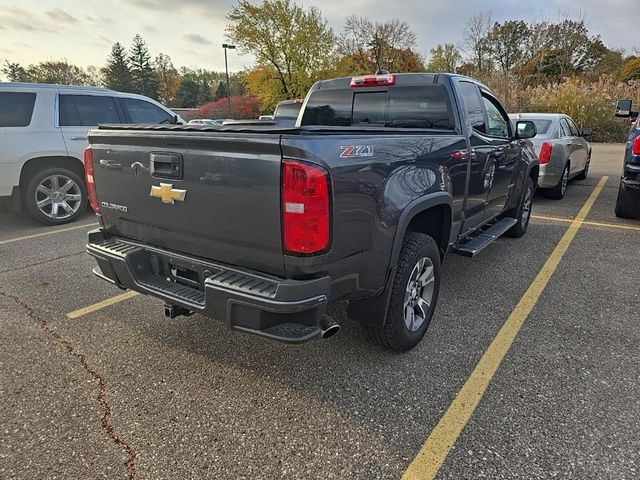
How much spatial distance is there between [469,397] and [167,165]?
2.28m

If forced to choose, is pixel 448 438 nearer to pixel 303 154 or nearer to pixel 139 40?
pixel 303 154

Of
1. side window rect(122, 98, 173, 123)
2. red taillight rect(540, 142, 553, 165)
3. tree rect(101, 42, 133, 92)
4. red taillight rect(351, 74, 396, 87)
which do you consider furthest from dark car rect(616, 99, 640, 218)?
tree rect(101, 42, 133, 92)

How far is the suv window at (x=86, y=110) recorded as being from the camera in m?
6.59

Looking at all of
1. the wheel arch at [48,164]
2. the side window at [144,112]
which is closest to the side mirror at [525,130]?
the side window at [144,112]

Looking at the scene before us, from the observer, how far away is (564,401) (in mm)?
2535

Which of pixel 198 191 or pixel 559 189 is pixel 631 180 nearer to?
pixel 559 189

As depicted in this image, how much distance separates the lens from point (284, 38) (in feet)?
117

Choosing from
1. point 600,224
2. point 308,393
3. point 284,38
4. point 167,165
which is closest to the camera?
point 167,165

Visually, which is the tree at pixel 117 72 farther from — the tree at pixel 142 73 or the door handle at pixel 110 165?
the door handle at pixel 110 165

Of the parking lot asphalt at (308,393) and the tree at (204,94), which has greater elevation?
the tree at (204,94)

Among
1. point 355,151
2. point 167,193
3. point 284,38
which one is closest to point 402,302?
point 355,151

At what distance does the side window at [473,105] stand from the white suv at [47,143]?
571 centimetres

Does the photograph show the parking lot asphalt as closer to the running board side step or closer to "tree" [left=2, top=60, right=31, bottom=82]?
the running board side step

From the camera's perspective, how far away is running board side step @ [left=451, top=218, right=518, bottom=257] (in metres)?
3.85
